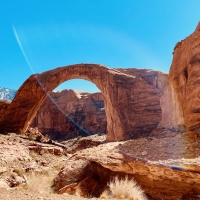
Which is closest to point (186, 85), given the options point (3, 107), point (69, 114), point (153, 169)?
point (153, 169)

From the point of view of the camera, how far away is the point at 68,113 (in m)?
38.5

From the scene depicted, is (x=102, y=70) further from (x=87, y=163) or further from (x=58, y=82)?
(x=87, y=163)

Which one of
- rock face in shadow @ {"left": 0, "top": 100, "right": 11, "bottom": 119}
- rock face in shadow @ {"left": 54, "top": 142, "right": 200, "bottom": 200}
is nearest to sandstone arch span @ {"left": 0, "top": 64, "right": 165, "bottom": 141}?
rock face in shadow @ {"left": 0, "top": 100, "right": 11, "bottom": 119}

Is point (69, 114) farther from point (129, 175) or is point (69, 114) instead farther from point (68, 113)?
point (129, 175)

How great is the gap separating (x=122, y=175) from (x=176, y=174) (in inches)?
59.0

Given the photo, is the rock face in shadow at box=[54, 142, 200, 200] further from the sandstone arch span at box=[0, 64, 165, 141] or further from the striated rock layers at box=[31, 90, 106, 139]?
the striated rock layers at box=[31, 90, 106, 139]

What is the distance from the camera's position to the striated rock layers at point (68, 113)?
36375 millimetres

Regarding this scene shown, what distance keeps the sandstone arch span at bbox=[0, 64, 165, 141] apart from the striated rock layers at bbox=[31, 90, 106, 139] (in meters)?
16.5

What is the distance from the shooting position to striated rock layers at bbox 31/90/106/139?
3638 cm

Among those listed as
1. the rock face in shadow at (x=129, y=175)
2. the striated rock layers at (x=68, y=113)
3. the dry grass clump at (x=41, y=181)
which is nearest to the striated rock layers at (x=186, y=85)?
the rock face in shadow at (x=129, y=175)

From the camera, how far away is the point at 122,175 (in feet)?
16.9

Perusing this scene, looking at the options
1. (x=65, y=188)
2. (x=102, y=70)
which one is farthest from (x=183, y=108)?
(x=102, y=70)

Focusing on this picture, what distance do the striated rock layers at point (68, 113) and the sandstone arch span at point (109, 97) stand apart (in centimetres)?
1646

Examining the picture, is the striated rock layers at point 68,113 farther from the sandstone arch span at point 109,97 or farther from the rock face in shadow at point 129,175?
the rock face in shadow at point 129,175
